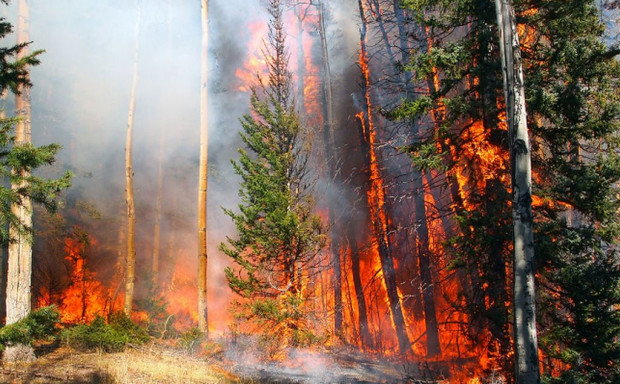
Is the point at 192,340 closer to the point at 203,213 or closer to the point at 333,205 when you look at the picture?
the point at 203,213

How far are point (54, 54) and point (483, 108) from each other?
2821 cm

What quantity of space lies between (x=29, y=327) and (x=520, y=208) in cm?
850

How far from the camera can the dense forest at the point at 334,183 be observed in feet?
26.4

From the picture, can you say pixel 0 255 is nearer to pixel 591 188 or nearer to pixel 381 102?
pixel 381 102

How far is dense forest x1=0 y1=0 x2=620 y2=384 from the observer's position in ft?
26.4

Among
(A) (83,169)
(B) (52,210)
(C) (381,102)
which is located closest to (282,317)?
(B) (52,210)

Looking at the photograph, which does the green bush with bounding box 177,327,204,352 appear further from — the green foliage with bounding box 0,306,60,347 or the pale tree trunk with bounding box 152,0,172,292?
the pale tree trunk with bounding box 152,0,172,292

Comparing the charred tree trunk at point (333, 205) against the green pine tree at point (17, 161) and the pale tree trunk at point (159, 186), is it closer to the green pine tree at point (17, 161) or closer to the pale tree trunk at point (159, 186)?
the pale tree trunk at point (159, 186)

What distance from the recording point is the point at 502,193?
8547 mm

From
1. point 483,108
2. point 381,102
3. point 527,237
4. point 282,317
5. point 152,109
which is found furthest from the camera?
point 152,109

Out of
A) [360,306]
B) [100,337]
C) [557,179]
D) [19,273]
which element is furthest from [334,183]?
[19,273]

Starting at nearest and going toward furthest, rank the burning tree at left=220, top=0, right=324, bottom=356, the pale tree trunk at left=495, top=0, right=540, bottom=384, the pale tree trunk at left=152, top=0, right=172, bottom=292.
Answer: the pale tree trunk at left=495, top=0, right=540, bottom=384
the burning tree at left=220, top=0, right=324, bottom=356
the pale tree trunk at left=152, top=0, right=172, bottom=292

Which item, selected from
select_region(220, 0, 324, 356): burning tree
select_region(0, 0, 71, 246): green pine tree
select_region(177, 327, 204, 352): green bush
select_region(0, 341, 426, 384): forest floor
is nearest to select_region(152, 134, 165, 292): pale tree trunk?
select_region(177, 327, 204, 352): green bush

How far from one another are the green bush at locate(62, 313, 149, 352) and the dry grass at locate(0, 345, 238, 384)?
353 millimetres
